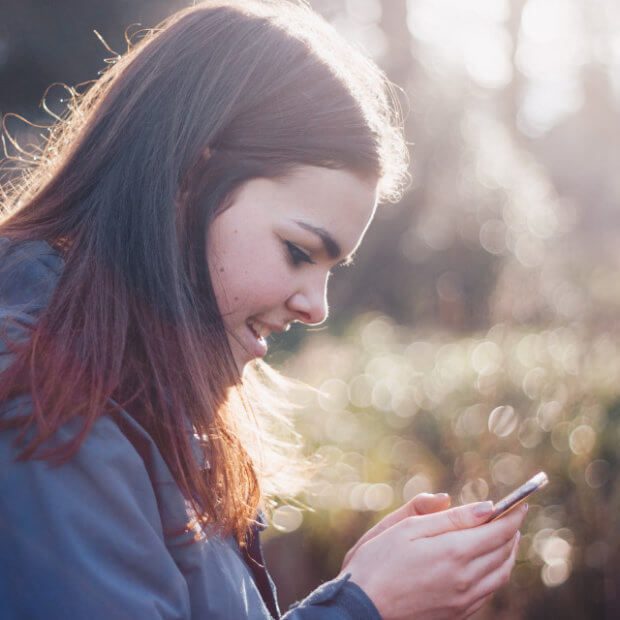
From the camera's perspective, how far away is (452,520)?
5.73ft

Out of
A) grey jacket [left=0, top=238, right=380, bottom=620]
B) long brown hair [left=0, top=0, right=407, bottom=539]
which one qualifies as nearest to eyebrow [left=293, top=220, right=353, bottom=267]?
long brown hair [left=0, top=0, right=407, bottom=539]

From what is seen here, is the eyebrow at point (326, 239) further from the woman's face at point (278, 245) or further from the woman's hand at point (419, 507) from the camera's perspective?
the woman's hand at point (419, 507)

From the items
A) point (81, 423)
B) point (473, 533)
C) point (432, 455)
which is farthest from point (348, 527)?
point (81, 423)

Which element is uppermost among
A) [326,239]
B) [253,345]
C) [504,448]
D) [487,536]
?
[326,239]

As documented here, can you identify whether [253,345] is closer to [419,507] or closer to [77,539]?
[419,507]

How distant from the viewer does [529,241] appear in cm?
849

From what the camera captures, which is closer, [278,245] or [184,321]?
[184,321]

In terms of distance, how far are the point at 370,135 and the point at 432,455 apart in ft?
7.33

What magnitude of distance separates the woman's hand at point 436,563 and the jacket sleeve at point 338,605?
0.02 m

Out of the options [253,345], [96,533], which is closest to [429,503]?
[253,345]

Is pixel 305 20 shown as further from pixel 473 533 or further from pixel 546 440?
pixel 546 440

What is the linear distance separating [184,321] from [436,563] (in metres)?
0.72

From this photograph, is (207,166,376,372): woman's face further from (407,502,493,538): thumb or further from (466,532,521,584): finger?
(466,532,521,584): finger

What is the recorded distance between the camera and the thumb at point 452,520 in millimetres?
1728
